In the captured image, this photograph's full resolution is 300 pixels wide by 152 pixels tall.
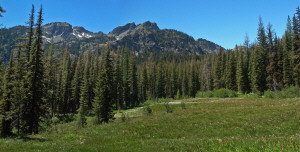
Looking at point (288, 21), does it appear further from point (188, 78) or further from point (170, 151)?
point (170, 151)

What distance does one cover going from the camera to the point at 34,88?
27.4 meters

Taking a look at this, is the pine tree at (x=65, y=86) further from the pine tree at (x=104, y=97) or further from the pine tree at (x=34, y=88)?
the pine tree at (x=34, y=88)

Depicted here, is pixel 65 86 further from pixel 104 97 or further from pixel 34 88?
pixel 34 88

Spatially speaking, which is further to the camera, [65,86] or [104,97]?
[65,86]

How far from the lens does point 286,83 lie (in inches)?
2299

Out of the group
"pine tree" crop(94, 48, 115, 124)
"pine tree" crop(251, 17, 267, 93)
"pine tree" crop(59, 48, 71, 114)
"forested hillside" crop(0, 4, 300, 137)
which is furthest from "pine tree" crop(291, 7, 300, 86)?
"pine tree" crop(59, 48, 71, 114)

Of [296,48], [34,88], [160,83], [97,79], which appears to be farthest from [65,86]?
[296,48]

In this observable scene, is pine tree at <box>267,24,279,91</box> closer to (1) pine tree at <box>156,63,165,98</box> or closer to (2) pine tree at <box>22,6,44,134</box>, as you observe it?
(1) pine tree at <box>156,63,165,98</box>

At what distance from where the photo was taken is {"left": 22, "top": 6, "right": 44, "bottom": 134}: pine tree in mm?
26484

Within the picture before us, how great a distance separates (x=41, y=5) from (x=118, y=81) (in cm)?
4232

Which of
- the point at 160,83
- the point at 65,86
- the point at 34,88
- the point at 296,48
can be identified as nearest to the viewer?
the point at 34,88

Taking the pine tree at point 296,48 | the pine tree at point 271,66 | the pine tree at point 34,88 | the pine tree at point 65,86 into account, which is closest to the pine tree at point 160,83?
the pine tree at point 65,86

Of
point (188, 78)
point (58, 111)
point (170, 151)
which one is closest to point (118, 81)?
point (58, 111)

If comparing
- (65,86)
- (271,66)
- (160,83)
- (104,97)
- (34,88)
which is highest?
(271,66)
